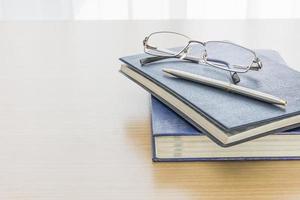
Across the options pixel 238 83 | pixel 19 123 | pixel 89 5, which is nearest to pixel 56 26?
pixel 19 123

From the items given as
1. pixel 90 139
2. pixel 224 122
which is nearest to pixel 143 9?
pixel 90 139

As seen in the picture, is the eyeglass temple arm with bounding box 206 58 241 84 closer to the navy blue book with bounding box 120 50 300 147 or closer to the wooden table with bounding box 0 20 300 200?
the navy blue book with bounding box 120 50 300 147

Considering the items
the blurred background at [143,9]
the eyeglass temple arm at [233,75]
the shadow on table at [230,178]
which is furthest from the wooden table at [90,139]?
the blurred background at [143,9]

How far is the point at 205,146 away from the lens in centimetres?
54

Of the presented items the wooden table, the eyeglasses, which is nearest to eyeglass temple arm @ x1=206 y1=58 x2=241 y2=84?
the eyeglasses

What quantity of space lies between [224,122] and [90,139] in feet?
0.62

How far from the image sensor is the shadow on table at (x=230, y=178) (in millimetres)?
499

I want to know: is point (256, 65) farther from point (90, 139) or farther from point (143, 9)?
point (143, 9)

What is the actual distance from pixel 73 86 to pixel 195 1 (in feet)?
4.09

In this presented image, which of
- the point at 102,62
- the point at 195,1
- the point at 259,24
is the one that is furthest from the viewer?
the point at 195,1

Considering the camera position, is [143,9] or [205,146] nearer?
[205,146]

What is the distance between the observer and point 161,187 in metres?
0.51

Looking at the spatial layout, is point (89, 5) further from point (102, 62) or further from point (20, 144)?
point (20, 144)

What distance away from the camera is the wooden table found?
507mm
